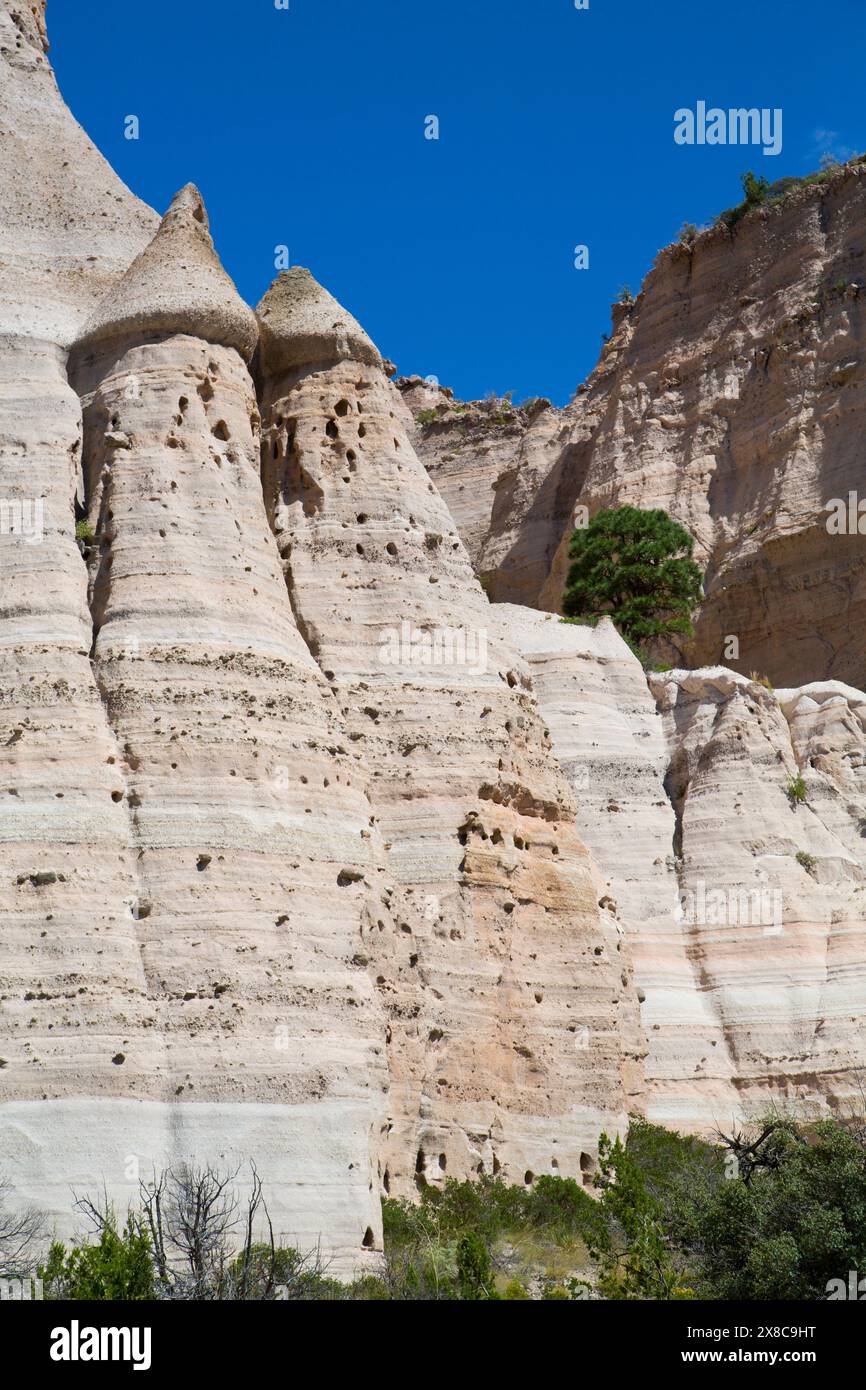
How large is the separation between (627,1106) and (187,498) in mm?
11375

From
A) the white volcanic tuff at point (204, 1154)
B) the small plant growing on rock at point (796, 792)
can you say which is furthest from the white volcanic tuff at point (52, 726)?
the small plant growing on rock at point (796, 792)

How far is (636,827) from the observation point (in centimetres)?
3162

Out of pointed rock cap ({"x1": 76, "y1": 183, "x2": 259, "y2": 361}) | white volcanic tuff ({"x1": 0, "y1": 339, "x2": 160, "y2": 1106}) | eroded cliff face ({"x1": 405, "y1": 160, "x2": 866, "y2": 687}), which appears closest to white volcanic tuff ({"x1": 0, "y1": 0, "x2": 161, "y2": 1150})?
white volcanic tuff ({"x1": 0, "y1": 339, "x2": 160, "y2": 1106})

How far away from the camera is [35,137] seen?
33.0 m

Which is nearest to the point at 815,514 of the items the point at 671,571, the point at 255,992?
the point at 671,571

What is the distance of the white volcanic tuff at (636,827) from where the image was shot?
28.8 meters

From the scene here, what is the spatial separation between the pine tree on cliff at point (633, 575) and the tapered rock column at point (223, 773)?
16.2 m

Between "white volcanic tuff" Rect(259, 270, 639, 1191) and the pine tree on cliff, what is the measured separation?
13.2 meters

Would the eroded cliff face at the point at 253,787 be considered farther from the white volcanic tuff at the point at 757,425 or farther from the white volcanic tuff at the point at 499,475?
the white volcanic tuff at the point at 499,475

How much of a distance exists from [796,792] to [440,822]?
902 cm

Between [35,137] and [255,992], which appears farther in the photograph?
[35,137]

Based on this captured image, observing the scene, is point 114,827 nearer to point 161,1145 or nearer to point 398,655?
point 161,1145
